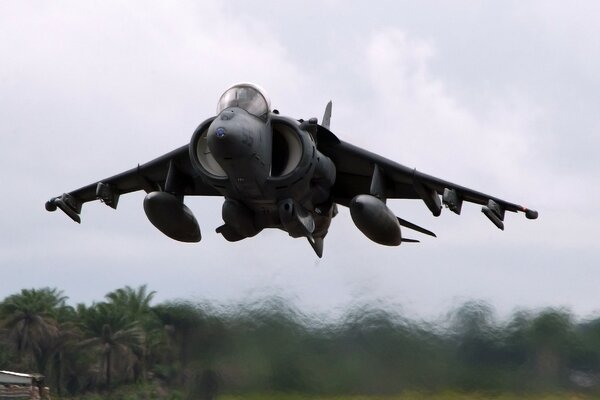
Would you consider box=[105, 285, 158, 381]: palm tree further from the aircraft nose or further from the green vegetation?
the aircraft nose

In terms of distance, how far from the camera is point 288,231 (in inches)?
835

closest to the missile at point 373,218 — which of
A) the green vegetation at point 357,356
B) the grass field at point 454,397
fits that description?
the green vegetation at point 357,356

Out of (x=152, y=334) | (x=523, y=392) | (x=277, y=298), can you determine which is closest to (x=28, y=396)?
(x=152, y=334)

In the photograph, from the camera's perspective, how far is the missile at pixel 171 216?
21375mm

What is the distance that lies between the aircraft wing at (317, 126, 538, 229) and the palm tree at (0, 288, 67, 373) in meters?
6.11

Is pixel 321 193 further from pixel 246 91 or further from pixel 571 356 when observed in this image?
pixel 571 356

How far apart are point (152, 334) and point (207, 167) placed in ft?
11.9

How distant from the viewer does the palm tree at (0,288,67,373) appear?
82.2ft

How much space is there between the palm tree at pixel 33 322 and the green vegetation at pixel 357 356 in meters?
2.57

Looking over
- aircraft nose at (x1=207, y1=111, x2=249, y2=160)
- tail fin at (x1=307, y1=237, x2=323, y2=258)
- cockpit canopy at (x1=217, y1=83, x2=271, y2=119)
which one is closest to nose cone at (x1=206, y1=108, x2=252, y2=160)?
aircraft nose at (x1=207, y1=111, x2=249, y2=160)

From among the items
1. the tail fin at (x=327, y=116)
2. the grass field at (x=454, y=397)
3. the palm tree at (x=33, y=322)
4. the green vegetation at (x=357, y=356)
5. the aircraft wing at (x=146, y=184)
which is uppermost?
the tail fin at (x=327, y=116)

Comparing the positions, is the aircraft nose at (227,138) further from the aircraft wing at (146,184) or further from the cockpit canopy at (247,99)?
the aircraft wing at (146,184)

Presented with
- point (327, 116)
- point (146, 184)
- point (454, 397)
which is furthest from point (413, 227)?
point (146, 184)

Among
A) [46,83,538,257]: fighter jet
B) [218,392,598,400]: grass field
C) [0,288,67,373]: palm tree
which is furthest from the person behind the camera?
[0,288,67,373]: palm tree
